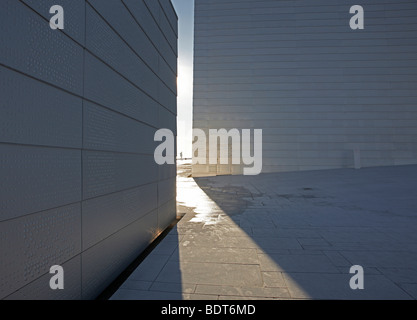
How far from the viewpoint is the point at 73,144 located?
2703 mm

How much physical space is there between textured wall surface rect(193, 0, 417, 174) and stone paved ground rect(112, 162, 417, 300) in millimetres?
12798

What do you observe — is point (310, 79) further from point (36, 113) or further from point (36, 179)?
point (36, 179)

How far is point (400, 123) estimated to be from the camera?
20281mm

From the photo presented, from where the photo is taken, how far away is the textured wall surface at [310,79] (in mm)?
20375

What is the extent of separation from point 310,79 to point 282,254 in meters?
19.9

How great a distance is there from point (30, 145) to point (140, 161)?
249 centimetres

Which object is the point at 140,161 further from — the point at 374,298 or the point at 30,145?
the point at 374,298

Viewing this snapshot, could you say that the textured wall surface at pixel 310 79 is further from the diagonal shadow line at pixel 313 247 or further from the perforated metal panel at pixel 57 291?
the perforated metal panel at pixel 57 291

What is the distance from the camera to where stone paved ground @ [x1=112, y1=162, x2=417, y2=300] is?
3213mm

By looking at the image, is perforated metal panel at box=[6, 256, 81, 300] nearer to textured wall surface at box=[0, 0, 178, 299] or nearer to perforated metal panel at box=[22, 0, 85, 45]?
textured wall surface at box=[0, 0, 178, 299]

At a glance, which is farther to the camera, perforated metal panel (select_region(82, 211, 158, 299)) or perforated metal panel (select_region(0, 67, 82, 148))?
perforated metal panel (select_region(82, 211, 158, 299))

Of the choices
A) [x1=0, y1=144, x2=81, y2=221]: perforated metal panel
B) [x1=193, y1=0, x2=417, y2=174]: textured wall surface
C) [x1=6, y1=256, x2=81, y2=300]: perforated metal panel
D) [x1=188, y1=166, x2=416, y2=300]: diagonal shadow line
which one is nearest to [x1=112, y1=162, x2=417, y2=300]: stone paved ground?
[x1=188, y1=166, x2=416, y2=300]: diagonal shadow line

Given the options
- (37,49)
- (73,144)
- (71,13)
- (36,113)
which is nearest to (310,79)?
(71,13)
